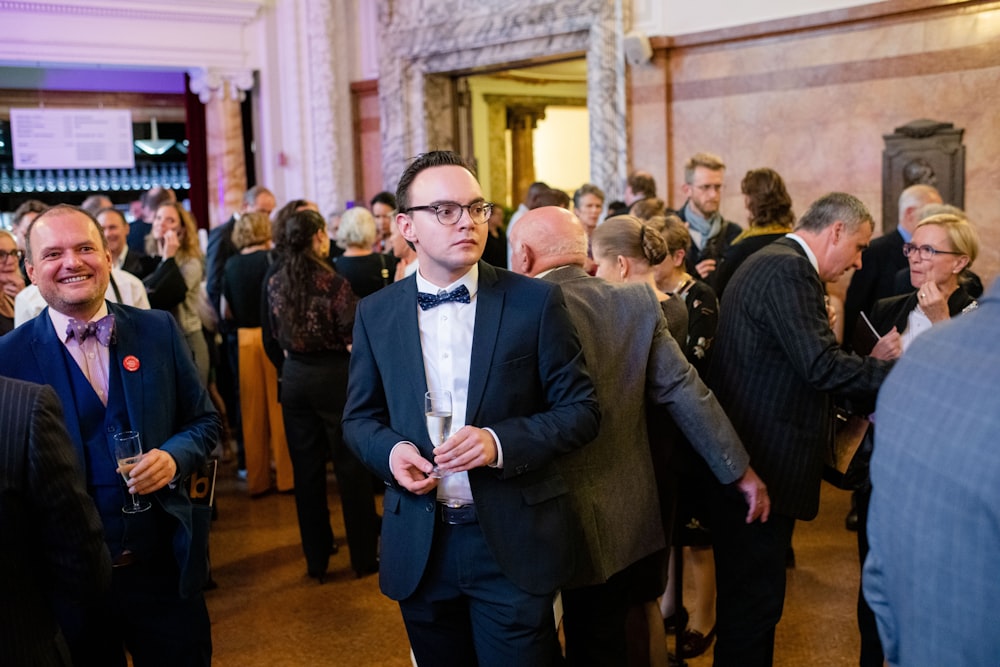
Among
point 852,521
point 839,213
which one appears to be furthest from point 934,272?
point 852,521

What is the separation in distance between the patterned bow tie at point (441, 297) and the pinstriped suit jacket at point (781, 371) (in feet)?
3.55

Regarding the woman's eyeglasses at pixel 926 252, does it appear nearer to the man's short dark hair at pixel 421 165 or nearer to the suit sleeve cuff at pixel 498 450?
the man's short dark hair at pixel 421 165

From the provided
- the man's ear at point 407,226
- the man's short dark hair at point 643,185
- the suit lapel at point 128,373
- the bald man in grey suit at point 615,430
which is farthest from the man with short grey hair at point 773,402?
the man's short dark hair at point 643,185

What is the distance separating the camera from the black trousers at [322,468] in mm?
4672

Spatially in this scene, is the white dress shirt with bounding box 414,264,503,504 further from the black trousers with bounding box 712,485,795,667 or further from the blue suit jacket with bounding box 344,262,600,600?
the black trousers with bounding box 712,485,795,667

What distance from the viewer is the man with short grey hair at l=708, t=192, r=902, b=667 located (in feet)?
9.66

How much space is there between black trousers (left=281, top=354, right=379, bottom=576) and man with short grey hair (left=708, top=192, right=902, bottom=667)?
2176mm

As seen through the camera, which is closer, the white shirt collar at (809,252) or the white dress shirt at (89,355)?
the white dress shirt at (89,355)

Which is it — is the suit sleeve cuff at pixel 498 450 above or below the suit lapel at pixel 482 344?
below

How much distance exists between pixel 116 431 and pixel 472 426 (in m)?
0.94

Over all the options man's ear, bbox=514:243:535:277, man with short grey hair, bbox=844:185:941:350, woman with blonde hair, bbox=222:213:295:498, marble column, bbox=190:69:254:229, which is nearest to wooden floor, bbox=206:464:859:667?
woman with blonde hair, bbox=222:213:295:498

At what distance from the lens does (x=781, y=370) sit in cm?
297

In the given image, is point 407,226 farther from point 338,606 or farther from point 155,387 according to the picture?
point 338,606

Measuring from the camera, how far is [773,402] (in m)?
2.99
